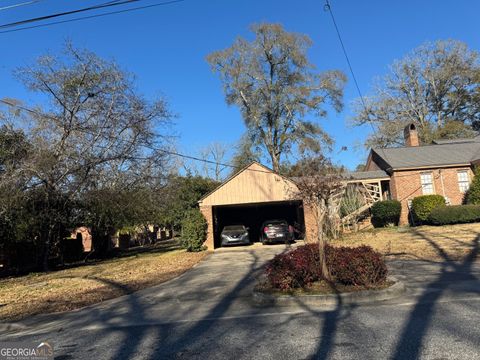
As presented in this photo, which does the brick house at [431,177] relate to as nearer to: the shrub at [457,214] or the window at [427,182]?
the window at [427,182]

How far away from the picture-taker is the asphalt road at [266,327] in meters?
5.81

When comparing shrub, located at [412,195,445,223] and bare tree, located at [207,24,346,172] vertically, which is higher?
bare tree, located at [207,24,346,172]

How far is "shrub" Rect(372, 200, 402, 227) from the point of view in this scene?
2822 cm

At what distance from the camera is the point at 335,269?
32.5 ft

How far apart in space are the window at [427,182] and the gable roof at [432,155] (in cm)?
70

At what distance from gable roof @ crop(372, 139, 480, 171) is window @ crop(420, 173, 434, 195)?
0.70 meters

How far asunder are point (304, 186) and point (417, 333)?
4902mm

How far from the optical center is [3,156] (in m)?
19.5

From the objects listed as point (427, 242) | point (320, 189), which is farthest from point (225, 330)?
point (427, 242)

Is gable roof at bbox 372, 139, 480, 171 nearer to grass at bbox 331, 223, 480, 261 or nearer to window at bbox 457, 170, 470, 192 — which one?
window at bbox 457, 170, 470, 192

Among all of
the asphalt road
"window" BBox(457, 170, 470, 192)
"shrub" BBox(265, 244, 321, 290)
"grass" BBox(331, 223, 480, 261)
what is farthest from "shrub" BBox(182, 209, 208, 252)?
"window" BBox(457, 170, 470, 192)

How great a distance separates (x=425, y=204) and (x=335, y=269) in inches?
749

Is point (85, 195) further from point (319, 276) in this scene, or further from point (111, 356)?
point (111, 356)

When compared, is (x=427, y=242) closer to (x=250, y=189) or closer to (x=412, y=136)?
(x=250, y=189)
